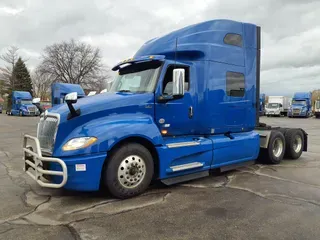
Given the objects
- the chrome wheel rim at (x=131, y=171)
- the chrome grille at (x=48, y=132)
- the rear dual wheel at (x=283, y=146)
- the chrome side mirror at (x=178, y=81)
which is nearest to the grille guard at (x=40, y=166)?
the chrome grille at (x=48, y=132)

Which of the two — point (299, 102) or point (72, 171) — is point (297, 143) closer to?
point (72, 171)

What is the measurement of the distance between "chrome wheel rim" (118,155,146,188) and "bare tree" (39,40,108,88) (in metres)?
58.5

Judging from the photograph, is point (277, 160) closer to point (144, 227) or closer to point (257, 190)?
point (257, 190)

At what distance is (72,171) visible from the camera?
4488 millimetres

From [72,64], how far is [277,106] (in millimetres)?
40057

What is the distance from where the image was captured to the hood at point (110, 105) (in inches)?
192

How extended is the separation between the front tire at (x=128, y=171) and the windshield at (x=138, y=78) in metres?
1.25

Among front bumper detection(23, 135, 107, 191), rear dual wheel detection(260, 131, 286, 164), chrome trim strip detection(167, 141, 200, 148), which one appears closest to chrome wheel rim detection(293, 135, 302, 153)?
rear dual wheel detection(260, 131, 286, 164)

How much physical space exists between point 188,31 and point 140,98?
1966mm

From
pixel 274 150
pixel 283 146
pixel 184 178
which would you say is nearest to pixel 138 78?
pixel 184 178

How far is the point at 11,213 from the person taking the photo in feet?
14.1

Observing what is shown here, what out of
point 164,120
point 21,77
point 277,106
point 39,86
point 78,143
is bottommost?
point 78,143

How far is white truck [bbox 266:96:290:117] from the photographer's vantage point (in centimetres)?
4317

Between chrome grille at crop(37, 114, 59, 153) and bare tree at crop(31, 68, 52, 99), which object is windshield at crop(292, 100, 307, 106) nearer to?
chrome grille at crop(37, 114, 59, 153)
